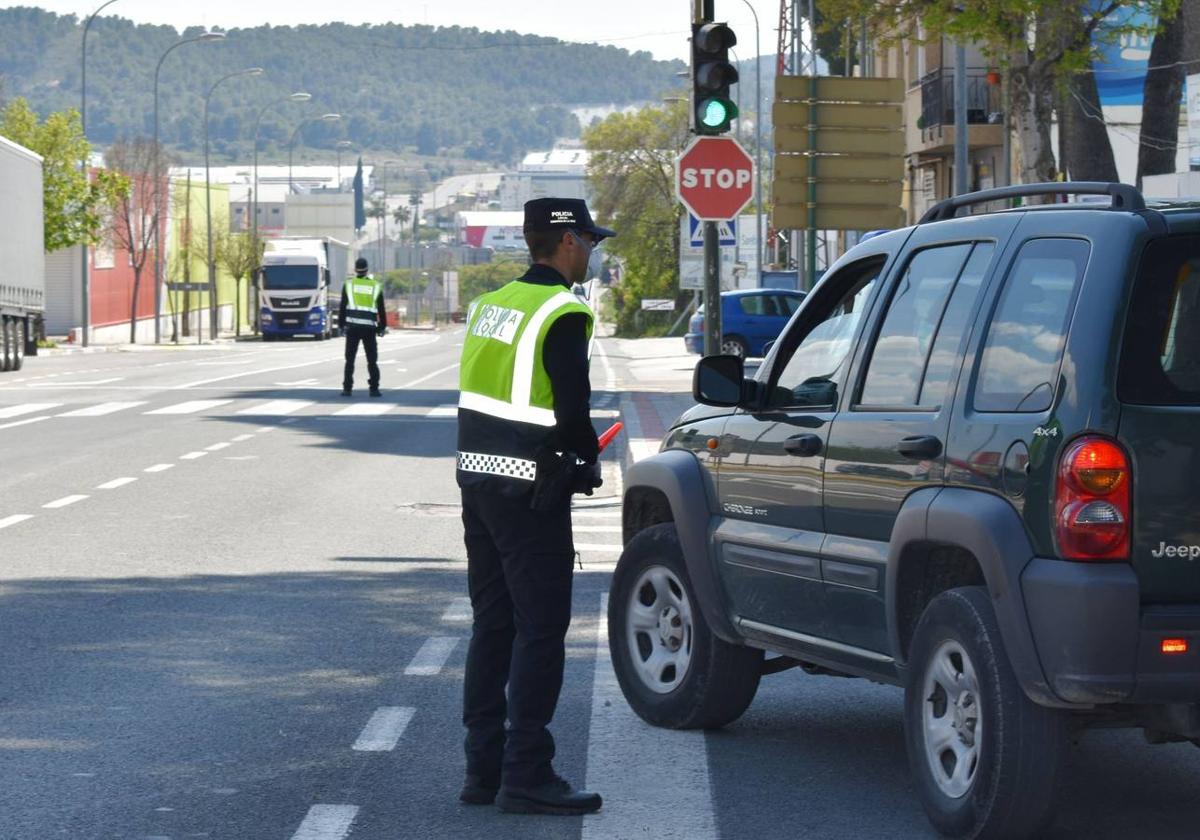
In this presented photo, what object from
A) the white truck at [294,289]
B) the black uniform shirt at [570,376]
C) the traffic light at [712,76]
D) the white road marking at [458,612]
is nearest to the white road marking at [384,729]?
the black uniform shirt at [570,376]

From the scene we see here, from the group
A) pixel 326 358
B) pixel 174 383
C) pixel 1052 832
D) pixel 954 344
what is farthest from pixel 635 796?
pixel 326 358

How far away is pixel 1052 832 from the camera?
19.5 feet

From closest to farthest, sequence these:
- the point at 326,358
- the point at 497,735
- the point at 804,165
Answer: the point at 497,735 → the point at 804,165 → the point at 326,358

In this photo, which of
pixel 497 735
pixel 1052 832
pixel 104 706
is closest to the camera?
pixel 1052 832

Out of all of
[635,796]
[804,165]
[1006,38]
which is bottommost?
[635,796]

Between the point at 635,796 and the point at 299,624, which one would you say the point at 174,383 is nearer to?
the point at 299,624

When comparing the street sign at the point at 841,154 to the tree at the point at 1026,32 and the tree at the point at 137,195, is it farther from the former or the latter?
the tree at the point at 137,195

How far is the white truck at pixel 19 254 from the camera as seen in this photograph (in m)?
40.7

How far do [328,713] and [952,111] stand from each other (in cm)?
3698

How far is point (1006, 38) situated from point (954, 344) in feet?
51.7

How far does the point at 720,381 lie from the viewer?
22.8ft

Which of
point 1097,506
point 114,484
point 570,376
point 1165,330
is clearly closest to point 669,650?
point 570,376

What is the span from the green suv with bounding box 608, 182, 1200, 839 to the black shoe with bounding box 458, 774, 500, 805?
1.08 metres

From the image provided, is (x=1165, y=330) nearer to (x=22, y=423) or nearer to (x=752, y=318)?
(x=22, y=423)
